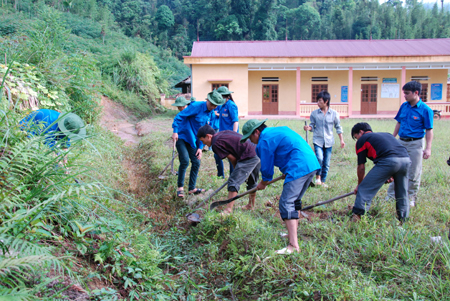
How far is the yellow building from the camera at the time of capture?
18.5 meters

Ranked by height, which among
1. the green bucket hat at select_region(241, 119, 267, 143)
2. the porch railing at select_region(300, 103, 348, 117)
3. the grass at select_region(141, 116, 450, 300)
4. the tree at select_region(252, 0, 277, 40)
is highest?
the tree at select_region(252, 0, 277, 40)

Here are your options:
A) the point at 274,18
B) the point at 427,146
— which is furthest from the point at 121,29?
the point at 427,146

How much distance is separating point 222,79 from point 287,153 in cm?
1548

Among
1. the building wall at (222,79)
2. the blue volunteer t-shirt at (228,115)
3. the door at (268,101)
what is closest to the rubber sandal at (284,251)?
the blue volunteer t-shirt at (228,115)

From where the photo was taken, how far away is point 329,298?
2592mm

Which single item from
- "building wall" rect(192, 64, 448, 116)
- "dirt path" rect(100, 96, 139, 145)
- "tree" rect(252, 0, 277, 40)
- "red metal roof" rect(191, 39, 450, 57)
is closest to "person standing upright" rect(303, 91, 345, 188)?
"dirt path" rect(100, 96, 139, 145)

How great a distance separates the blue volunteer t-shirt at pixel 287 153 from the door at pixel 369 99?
18887 mm

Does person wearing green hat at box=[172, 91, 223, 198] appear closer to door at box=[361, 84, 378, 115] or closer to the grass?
the grass

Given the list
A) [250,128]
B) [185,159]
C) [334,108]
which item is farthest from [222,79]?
[250,128]

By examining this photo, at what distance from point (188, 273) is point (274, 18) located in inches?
1946

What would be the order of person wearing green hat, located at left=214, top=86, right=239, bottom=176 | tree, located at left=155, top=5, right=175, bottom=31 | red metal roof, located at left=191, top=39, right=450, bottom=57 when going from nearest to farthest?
person wearing green hat, located at left=214, top=86, right=239, bottom=176, red metal roof, located at left=191, top=39, right=450, bottom=57, tree, located at left=155, top=5, right=175, bottom=31

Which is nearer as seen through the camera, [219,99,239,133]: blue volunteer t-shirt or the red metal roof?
[219,99,239,133]: blue volunteer t-shirt

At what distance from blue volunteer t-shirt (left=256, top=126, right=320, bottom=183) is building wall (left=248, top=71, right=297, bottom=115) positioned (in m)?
16.7

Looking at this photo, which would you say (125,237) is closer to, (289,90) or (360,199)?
(360,199)
